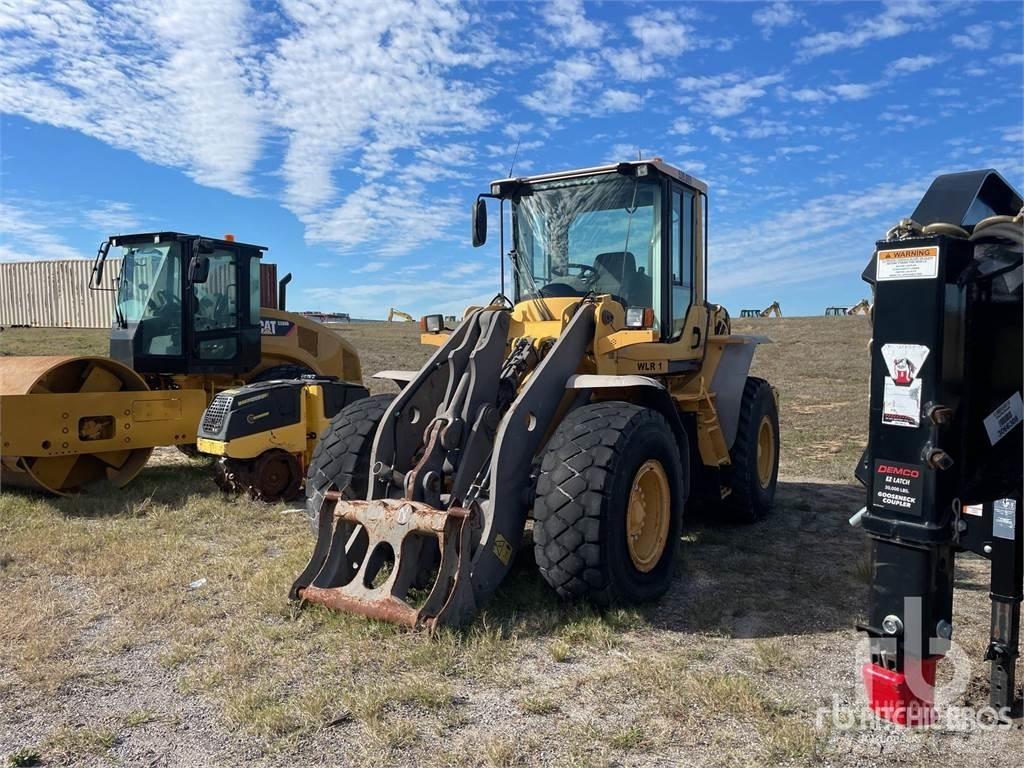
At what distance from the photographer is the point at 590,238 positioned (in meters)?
5.84

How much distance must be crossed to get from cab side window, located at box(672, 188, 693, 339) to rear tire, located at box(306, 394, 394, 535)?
234 centimetres

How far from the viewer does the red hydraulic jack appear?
2.59m

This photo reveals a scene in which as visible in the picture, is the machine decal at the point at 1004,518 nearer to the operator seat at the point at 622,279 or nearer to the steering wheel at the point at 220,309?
the operator seat at the point at 622,279

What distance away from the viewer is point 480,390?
15.6ft

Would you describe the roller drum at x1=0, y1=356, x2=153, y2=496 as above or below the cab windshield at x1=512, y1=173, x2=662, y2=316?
below

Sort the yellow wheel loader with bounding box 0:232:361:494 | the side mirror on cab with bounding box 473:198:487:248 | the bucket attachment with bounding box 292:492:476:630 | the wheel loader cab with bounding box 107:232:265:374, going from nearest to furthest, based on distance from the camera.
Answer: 1. the bucket attachment with bounding box 292:492:476:630
2. the side mirror on cab with bounding box 473:198:487:248
3. the yellow wheel loader with bounding box 0:232:361:494
4. the wheel loader cab with bounding box 107:232:265:374

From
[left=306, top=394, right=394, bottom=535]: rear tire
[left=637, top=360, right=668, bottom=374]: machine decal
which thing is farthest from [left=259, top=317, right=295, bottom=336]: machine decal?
[left=637, top=360, right=668, bottom=374]: machine decal

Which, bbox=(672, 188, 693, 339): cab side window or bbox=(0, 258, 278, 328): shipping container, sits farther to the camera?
bbox=(0, 258, 278, 328): shipping container

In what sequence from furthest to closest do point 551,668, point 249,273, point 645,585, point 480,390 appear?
point 249,273, point 480,390, point 645,585, point 551,668

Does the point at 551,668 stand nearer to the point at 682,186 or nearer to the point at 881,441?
the point at 881,441

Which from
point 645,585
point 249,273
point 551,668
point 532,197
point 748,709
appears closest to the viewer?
point 748,709

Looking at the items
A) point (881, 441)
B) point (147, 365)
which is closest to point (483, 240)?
point (881, 441)

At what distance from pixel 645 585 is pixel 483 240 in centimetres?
297

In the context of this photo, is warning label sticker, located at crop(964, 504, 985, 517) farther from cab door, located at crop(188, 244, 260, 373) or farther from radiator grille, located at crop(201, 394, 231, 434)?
cab door, located at crop(188, 244, 260, 373)
